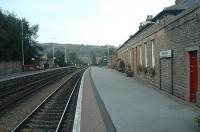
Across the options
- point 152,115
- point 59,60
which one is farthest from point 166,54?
point 59,60

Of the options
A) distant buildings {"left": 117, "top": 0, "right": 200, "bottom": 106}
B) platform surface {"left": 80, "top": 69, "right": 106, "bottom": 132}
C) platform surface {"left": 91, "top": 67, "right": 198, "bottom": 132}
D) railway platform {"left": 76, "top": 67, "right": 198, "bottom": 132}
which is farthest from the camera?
distant buildings {"left": 117, "top": 0, "right": 200, "bottom": 106}

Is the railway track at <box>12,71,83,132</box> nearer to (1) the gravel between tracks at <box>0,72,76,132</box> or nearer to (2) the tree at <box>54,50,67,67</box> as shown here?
(1) the gravel between tracks at <box>0,72,76,132</box>

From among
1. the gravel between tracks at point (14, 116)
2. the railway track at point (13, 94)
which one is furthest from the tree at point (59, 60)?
the gravel between tracks at point (14, 116)

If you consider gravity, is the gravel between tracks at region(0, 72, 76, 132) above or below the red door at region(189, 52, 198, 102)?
below

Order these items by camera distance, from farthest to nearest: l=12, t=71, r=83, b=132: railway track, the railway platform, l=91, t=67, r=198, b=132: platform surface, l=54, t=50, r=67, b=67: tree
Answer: l=54, t=50, r=67, b=67: tree, l=12, t=71, r=83, b=132: railway track, the railway platform, l=91, t=67, r=198, b=132: platform surface

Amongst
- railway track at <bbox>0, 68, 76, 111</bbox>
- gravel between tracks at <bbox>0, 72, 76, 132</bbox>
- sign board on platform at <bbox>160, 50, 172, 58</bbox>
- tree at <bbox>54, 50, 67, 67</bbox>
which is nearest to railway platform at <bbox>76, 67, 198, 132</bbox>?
gravel between tracks at <bbox>0, 72, 76, 132</bbox>

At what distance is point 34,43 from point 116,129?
3063 inches

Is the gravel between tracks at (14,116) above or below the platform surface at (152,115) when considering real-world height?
below

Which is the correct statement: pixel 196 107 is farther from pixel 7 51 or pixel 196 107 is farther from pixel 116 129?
pixel 7 51

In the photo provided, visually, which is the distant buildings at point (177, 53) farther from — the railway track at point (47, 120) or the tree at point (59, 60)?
the tree at point (59, 60)

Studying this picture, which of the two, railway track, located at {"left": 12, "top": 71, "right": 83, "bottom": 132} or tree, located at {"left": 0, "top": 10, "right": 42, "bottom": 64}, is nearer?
railway track, located at {"left": 12, "top": 71, "right": 83, "bottom": 132}

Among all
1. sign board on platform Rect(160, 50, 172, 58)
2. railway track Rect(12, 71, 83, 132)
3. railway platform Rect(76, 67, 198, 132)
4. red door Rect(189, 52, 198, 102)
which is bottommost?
railway track Rect(12, 71, 83, 132)

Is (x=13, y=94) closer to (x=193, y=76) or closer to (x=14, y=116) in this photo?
(x=14, y=116)

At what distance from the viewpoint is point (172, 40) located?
65.7ft
